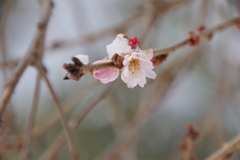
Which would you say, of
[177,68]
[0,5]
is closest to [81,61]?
[177,68]

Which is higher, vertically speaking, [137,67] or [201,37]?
[201,37]

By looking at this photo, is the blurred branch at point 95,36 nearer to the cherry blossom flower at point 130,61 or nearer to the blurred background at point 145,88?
the blurred background at point 145,88

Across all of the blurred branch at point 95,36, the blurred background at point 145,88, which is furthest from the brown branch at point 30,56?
the blurred branch at point 95,36

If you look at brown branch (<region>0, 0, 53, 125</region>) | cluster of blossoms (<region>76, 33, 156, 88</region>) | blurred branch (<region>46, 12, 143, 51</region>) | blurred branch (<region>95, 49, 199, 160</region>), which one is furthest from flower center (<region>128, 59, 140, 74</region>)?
blurred branch (<region>46, 12, 143, 51</region>)

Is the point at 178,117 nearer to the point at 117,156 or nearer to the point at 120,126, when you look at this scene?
the point at 120,126

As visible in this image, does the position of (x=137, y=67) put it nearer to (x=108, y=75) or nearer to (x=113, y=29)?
(x=108, y=75)

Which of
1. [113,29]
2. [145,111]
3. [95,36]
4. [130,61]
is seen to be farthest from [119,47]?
[95,36]
